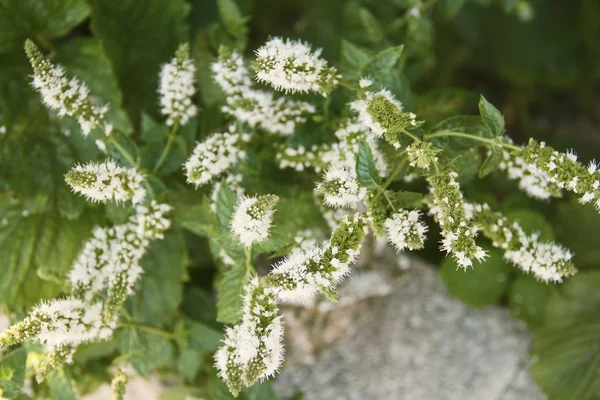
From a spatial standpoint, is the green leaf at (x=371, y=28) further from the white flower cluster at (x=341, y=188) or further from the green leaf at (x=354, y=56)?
the white flower cluster at (x=341, y=188)

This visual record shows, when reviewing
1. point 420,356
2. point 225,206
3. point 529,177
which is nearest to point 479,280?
point 420,356

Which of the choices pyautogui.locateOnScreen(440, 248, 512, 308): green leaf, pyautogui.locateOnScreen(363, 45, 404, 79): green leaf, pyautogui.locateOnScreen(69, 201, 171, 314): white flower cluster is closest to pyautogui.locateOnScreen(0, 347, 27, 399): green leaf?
pyautogui.locateOnScreen(69, 201, 171, 314): white flower cluster

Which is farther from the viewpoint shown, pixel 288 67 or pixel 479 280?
pixel 479 280

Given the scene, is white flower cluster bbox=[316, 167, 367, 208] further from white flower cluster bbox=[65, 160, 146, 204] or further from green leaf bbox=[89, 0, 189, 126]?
green leaf bbox=[89, 0, 189, 126]

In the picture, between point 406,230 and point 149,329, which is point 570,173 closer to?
point 406,230

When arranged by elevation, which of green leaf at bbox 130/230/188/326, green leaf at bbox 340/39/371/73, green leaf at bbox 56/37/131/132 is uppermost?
green leaf at bbox 340/39/371/73

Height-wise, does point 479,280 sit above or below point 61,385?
above
